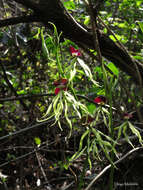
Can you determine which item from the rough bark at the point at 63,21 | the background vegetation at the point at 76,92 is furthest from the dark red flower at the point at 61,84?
the rough bark at the point at 63,21

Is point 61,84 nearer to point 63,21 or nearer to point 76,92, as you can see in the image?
point 63,21

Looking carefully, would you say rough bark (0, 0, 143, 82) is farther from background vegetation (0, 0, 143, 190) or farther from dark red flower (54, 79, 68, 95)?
dark red flower (54, 79, 68, 95)

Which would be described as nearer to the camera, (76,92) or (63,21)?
(63,21)

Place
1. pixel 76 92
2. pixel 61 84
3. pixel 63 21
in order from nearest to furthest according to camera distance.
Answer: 1. pixel 61 84
2. pixel 63 21
3. pixel 76 92

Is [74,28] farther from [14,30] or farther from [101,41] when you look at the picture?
[14,30]

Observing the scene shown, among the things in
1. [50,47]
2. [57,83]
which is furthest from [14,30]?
[57,83]

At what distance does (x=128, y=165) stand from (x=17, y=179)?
1102 millimetres

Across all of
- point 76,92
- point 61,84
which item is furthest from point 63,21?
point 76,92

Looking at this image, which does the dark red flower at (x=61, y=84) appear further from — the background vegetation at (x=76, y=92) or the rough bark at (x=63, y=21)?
the rough bark at (x=63, y=21)

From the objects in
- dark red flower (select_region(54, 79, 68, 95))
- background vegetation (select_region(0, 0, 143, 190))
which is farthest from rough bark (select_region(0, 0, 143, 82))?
dark red flower (select_region(54, 79, 68, 95))

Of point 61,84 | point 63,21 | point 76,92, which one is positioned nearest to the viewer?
point 61,84

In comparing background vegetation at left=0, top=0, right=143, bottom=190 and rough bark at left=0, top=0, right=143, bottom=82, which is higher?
rough bark at left=0, top=0, right=143, bottom=82

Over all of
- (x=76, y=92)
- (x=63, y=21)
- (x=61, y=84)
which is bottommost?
(x=76, y=92)

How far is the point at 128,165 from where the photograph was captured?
1448 mm
